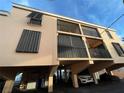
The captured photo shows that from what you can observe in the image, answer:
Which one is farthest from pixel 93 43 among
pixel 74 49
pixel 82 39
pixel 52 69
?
pixel 52 69

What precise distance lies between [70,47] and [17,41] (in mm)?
5057

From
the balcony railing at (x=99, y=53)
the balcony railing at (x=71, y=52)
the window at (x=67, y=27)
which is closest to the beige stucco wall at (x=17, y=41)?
the balcony railing at (x=71, y=52)

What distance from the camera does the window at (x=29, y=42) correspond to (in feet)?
31.1

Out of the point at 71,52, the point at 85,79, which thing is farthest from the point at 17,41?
the point at 85,79

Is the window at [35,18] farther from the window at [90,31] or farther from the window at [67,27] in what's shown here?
the window at [90,31]

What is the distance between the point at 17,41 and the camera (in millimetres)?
9758

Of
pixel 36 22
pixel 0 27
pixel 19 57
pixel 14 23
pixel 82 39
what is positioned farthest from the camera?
pixel 82 39

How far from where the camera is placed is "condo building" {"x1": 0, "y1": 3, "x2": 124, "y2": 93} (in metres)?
9.27

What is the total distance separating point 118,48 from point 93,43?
11.7 feet

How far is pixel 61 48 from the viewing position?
11312 mm

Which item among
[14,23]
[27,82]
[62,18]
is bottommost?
[27,82]

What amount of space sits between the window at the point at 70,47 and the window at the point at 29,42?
2.24m

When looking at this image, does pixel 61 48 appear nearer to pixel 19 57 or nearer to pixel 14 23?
pixel 19 57

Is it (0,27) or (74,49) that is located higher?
(0,27)
